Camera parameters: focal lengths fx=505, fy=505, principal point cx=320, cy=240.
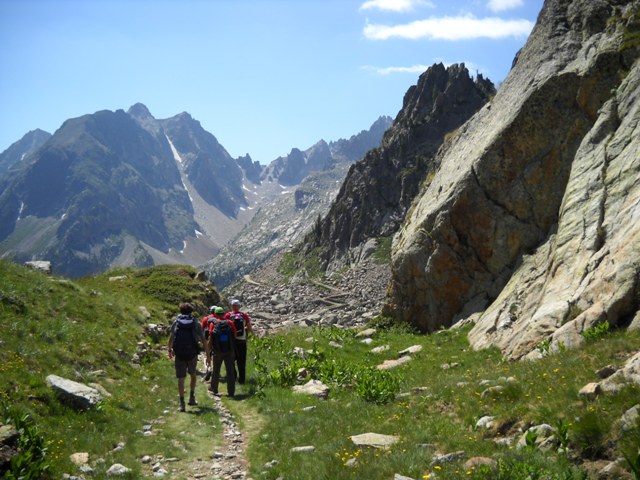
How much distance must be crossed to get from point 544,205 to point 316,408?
55.2 feet

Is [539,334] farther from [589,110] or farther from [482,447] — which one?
[589,110]

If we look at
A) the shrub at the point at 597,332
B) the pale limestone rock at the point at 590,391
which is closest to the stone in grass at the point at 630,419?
the pale limestone rock at the point at 590,391

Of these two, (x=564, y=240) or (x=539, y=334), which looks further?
(x=564, y=240)

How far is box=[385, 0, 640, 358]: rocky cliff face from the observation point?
53.6ft

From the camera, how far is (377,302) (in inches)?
2682

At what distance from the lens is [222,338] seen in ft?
61.6

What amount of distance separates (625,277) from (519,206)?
12632 mm

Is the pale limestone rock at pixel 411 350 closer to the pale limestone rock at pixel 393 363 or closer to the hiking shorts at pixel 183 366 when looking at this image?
the pale limestone rock at pixel 393 363

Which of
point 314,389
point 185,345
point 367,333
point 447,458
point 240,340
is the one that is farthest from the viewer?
point 367,333

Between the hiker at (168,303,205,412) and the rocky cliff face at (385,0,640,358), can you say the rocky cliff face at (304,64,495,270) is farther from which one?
the hiker at (168,303,205,412)

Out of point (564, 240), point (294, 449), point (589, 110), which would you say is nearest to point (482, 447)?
point (294, 449)

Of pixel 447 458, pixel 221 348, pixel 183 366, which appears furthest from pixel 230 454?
pixel 221 348

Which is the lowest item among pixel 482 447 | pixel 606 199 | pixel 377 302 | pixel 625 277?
pixel 377 302

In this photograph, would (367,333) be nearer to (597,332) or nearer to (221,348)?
(221,348)
